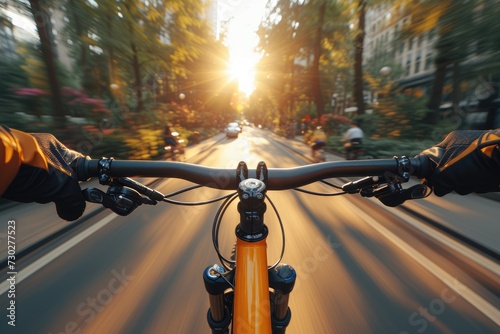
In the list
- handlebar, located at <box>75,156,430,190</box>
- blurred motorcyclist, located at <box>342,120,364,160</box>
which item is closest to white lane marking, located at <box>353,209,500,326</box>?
handlebar, located at <box>75,156,430,190</box>

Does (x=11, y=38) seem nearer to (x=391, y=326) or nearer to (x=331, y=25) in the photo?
(x=391, y=326)

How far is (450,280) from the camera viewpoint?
2.89 metres

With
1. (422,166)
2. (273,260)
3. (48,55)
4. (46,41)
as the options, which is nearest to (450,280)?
(273,260)

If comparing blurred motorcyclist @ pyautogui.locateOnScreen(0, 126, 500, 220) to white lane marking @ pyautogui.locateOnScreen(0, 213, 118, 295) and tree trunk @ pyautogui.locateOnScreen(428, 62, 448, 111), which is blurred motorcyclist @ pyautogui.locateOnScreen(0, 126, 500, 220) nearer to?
white lane marking @ pyautogui.locateOnScreen(0, 213, 118, 295)

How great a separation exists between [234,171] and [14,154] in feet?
2.29

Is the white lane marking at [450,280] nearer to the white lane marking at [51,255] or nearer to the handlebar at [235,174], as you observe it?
the handlebar at [235,174]

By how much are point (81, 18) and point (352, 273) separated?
9.65 meters

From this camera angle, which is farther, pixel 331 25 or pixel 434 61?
pixel 331 25

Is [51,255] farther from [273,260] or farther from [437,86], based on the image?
[437,86]

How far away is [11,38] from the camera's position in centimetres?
792

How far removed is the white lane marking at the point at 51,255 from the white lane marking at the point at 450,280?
475 centimetres

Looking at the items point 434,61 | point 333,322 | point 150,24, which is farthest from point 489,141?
point 150,24

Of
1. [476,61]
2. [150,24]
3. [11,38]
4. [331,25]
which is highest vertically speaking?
[331,25]

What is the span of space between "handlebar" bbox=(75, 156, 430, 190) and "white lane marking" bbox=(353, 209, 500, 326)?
2481mm
